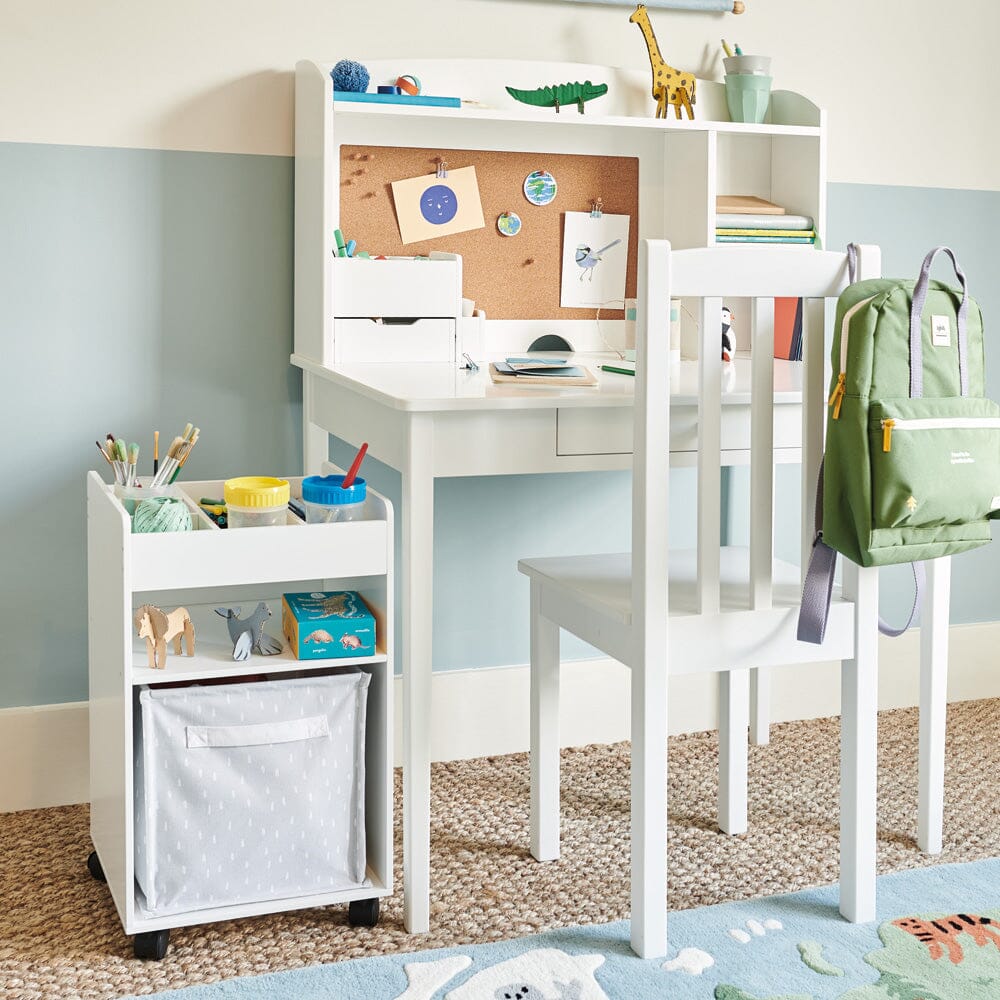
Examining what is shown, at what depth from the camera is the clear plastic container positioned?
5.80 feet

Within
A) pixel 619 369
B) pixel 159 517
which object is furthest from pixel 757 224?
pixel 159 517

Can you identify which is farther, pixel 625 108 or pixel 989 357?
pixel 989 357

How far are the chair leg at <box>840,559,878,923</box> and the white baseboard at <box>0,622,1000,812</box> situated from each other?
841 millimetres

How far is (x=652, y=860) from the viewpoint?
5.64 ft

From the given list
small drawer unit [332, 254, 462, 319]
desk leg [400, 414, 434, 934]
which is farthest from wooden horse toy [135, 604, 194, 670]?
small drawer unit [332, 254, 462, 319]

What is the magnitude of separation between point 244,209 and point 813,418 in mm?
1103

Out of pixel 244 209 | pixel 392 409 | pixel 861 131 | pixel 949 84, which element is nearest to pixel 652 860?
pixel 392 409

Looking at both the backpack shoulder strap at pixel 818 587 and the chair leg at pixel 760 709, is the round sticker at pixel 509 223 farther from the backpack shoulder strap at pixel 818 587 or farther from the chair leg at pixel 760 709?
the chair leg at pixel 760 709

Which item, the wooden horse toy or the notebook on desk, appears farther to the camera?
the notebook on desk

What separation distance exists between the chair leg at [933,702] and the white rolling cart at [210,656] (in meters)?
0.90

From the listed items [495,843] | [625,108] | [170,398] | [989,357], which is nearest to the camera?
[495,843]

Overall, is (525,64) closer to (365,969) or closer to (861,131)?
(861,131)

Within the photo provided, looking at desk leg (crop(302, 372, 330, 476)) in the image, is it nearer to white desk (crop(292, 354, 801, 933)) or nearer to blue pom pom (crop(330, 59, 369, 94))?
white desk (crop(292, 354, 801, 933))

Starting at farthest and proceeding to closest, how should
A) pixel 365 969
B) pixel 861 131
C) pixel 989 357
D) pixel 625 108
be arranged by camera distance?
pixel 989 357 < pixel 861 131 < pixel 625 108 < pixel 365 969
